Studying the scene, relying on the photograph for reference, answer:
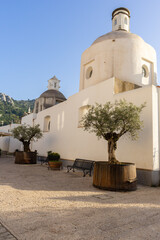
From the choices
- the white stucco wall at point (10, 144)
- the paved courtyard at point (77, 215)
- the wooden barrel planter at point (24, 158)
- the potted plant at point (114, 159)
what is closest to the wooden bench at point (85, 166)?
the potted plant at point (114, 159)

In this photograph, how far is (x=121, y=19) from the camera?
15297 millimetres

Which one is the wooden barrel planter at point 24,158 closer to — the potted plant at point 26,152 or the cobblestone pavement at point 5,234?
the potted plant at point 26,152

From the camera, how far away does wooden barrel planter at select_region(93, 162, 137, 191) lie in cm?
586

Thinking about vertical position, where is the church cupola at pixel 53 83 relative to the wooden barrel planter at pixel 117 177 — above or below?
above

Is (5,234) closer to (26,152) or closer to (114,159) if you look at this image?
(114,159)

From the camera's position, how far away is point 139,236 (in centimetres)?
277

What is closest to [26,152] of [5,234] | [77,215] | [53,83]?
[77,215]

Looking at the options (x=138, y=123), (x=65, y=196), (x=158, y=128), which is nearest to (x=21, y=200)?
(x=65, y=196)

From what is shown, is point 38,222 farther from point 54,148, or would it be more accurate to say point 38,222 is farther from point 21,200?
point 54,148

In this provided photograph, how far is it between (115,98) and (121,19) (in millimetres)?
9780

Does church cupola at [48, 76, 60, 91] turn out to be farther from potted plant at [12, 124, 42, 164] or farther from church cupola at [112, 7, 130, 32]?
church cupola at [112, 7, 130, 32]

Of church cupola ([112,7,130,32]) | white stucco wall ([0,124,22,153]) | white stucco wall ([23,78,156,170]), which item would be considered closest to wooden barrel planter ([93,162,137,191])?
white stucco wall ([23,78,156,170])

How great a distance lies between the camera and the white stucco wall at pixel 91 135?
7457 millimetres

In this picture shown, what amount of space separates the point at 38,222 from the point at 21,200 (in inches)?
60.6
